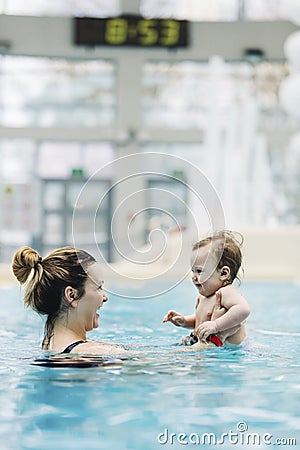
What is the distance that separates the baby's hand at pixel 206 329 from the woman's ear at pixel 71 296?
41 cm

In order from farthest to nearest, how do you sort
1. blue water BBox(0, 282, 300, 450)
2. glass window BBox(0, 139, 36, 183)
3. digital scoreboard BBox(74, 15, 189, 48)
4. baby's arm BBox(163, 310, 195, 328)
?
glass window BBox(0, 139, 36, 183) < digital scoreboard BBox(74, 15, 189, 48) < baby's arm BBox(163, 310, 195, 328) < blue water BBox(0, 282, 300, 450)

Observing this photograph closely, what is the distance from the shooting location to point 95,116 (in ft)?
45.7

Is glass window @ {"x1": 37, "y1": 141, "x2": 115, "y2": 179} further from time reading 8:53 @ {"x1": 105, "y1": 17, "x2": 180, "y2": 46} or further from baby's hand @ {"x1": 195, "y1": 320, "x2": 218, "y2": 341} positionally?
baby's hand @ {"x1": 195, "y1": 320, "x2": 218, "y2": 341}

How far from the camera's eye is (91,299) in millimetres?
2430

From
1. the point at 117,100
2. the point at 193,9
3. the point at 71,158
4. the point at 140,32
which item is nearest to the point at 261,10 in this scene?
the point at 193,9

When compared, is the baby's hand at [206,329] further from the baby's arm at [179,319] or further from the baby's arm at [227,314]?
the baby's arm at [179,319]

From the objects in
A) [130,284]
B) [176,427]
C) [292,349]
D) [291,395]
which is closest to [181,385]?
[291,395]

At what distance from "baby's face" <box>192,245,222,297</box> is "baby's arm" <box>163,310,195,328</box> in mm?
118

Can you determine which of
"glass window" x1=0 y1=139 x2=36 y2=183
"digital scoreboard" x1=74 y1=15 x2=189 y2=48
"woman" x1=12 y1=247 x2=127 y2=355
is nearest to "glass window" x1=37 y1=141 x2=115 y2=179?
"glass window" x1=0 y1=139 x2=36 y2=183

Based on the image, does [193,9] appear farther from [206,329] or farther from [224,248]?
[206,329]

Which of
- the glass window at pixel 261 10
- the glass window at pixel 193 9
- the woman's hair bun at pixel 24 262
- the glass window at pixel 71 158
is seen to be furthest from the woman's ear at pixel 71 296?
the glass window at pixel 261 10

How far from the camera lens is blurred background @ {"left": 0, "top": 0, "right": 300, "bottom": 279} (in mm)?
13461

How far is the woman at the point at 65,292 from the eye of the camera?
2.40 meters

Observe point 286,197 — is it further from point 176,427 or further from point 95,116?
point 176,427
